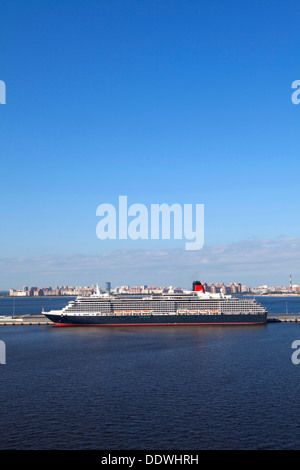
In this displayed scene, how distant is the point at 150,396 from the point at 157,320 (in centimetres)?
6387

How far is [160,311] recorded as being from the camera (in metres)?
101

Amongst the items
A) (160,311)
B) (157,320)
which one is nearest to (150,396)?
(157,320)

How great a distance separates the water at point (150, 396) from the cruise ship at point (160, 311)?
32339 millimetres

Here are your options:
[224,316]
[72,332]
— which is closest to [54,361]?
[72,332]

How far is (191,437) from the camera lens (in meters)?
27.4

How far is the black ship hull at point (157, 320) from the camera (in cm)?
9862
